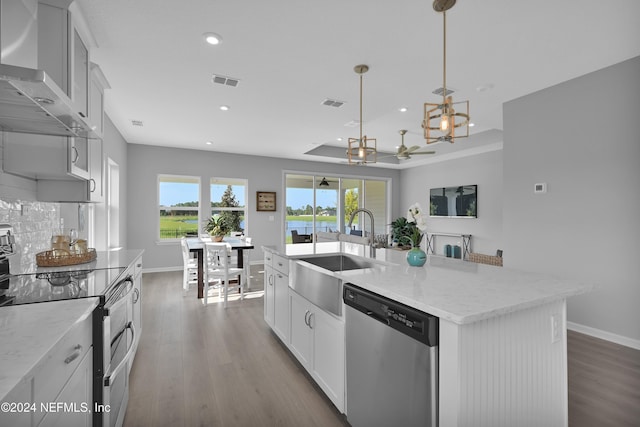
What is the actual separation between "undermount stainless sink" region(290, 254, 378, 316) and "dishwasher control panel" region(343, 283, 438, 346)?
0.16m

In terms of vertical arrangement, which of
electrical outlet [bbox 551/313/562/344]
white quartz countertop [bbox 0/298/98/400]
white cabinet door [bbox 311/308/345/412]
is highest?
white quartz countertop [bbox 0/298/98/400]

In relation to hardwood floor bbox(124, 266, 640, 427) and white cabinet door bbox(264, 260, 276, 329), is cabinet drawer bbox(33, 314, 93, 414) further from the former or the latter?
white cabinet door bbox(264, 260, 276, 329)

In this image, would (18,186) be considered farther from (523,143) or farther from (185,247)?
(523,143)

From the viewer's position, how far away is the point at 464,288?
1.36 meters

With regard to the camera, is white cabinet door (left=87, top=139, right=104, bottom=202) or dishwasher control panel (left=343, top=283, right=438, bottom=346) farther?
white cabinet door (left=87, top=139, right=104, bottom=202)

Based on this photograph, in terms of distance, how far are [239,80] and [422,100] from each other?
2.28 meters

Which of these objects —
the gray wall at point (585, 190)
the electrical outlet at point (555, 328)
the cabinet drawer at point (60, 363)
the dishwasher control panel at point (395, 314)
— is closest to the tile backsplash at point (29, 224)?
the cabinet drawer at point (60, 363)

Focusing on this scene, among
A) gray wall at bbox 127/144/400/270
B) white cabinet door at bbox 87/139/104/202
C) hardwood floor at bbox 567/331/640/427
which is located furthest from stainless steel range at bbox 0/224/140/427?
gray wall at bbox 127/144/400/270

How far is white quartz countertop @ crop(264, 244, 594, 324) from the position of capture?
1.10 metres

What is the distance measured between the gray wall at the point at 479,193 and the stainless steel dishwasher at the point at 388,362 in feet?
17.0

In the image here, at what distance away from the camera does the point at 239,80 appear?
129 inches

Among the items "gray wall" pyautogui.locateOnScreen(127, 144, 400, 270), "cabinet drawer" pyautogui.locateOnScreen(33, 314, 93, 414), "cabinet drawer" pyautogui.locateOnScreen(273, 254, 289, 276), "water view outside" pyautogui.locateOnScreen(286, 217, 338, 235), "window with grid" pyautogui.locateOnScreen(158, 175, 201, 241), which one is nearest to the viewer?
"cabinet drawer" pyautogui.locateOnScreen(33, 314, 93, 414)

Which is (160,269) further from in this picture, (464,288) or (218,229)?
(464,288)

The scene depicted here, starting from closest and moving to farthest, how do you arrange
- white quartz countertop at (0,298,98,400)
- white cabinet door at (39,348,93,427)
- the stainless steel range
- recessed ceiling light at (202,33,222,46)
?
1. white quartz countertop at (0,298,98,400)
2. white cabinet door at (39,348,93,427)
3. the stainless steel range
4. recessed ceiling light at (202,33,222,46)
